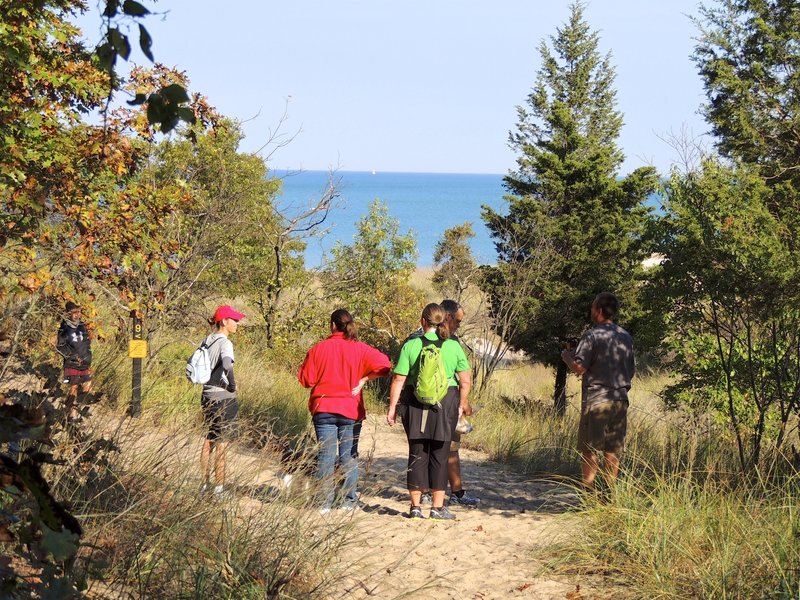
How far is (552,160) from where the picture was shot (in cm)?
2512

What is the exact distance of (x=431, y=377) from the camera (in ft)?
24.6

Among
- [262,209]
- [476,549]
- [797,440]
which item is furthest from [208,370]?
[262,209]

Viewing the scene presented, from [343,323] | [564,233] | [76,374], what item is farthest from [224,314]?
[564,233]

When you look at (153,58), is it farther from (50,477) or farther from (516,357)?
(516,357)

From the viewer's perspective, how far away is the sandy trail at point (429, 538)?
224 inches

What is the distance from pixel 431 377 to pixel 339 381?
29.5 inches

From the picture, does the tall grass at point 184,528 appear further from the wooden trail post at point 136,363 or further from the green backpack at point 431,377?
the wooden trail post at point 136,363

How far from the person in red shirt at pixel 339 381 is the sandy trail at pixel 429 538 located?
381mm

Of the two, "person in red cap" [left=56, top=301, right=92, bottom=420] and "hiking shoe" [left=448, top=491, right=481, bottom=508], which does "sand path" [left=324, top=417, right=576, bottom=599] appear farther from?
"person in red cap" [left=56, top=301, right=92, bottom=420]

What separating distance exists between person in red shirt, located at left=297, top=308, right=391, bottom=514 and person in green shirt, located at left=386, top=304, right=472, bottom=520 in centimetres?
27

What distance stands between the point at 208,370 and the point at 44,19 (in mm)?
3221

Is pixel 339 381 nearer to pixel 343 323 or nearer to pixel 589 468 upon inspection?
pixel 343 323

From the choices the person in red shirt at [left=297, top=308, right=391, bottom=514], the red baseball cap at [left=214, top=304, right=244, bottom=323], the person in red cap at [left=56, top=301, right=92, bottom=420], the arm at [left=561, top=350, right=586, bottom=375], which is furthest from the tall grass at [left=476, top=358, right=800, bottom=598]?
the person in red cap at [left=56, top=301, right=92, bottom=420]

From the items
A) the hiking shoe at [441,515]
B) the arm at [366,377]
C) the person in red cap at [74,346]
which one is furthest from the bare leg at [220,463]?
the person in red cap at [74,346]
